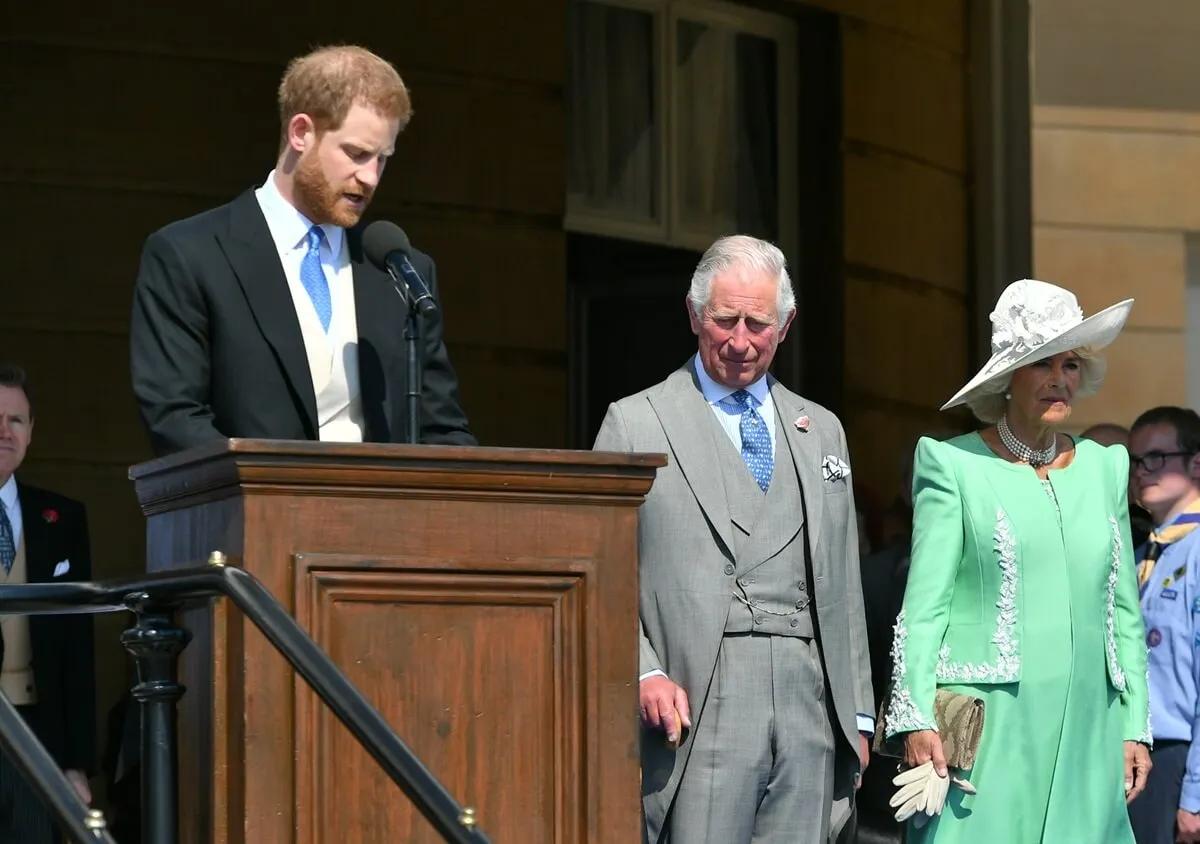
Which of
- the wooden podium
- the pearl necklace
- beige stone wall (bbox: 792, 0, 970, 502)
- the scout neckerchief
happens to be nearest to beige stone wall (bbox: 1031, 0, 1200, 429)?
beige stone wall (bbox: 792, 0, 970, 502)

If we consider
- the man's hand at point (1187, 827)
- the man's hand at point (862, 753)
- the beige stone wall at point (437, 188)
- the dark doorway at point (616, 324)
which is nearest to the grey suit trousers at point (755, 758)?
the man's hand at point (862, 753)

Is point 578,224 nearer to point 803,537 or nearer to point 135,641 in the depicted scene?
point 803,537

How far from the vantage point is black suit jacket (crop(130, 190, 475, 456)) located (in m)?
4.09

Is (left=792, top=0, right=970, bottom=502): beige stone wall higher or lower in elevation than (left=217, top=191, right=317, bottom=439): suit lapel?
higher

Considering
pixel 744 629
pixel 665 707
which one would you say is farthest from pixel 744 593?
pixel 665 707

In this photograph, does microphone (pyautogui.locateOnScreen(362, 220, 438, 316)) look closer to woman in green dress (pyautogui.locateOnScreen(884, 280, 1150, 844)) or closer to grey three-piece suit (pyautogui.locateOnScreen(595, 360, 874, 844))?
grey three-piece suit (pyautogui.locateOnScreen(595, 360, 874, 844))

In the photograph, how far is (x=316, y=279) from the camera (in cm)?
434

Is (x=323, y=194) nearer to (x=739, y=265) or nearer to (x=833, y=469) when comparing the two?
(x=739, y=265)

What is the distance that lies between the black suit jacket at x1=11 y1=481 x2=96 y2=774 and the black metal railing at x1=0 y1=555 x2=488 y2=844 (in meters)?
2.57

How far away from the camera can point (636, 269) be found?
33.6 feet

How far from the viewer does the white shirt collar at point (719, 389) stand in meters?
4.81

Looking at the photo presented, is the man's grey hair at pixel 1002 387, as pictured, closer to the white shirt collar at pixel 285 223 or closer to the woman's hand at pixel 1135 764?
the woman's hand at pixel 1135 764

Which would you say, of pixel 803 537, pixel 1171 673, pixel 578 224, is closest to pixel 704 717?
pixel 803 537

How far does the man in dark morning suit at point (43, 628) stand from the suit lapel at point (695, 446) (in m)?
2.15
